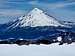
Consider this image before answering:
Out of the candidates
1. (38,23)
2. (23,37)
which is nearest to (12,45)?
(23,37)

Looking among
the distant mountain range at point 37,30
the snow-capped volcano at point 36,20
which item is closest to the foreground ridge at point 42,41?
the distant mountain range at point 37,30

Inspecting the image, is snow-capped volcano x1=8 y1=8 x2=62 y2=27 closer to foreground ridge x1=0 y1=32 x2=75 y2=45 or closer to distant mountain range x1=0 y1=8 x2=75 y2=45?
distant mountain range x1=0 y1=8 x2=75 y2=45

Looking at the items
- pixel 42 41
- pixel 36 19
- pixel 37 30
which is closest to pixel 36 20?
pixel 36 19

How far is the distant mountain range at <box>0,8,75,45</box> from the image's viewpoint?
4.94 metres

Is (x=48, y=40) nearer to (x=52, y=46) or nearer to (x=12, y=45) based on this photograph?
(x=52, y=46)

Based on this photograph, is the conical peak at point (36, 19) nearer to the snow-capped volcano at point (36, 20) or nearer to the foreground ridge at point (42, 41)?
the snow-capped volcano at point (36, 20)

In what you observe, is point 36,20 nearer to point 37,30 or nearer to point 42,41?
point 37,30

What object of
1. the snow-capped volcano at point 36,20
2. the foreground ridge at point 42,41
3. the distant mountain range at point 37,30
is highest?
the snow-capped volcano at point 36,20

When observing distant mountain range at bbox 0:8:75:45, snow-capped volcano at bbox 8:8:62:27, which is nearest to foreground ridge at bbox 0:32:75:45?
distant mountain range at bbox 0:8:75:45

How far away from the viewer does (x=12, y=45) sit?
4.96 m

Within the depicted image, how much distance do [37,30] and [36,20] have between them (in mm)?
161

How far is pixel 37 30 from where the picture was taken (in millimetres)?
4973

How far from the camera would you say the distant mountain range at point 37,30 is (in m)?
4.94

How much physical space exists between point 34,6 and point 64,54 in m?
0.89
